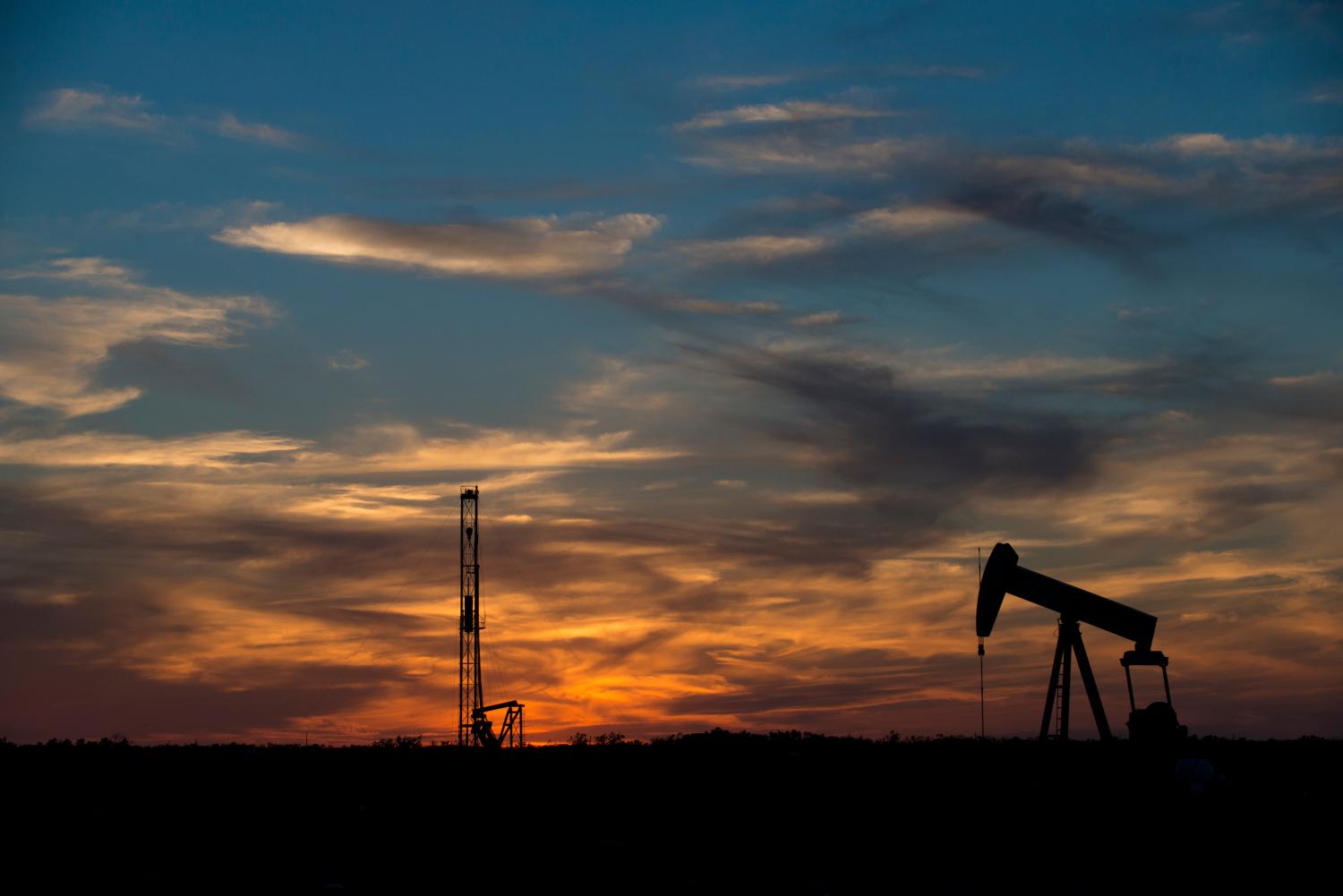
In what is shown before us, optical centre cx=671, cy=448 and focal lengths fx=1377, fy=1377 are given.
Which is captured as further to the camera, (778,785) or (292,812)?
(778,785)

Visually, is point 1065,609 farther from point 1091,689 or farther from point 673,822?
point 673,822

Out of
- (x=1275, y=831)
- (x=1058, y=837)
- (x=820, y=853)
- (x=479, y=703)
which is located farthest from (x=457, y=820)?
(x=479, y=703)

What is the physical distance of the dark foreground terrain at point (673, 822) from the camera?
17859 mm

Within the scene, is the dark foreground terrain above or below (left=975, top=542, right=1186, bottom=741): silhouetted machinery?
below

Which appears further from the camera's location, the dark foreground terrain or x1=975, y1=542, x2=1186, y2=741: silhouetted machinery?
x1=975, y1=542, x2=1186, y2=741: silhouetted machinery

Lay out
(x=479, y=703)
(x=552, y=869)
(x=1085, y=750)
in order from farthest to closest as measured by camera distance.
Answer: (x=479, y=703), (x=1085, y=750), (x=552, y=869)

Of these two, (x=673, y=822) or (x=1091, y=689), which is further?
(x=1091, y=689)

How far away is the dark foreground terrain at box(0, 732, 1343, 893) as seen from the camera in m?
17.9

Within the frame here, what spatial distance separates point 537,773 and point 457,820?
6342 millimetres

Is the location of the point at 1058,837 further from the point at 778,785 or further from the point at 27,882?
the point at 27,882

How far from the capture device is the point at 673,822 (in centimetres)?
2222

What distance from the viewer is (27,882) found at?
16.4m

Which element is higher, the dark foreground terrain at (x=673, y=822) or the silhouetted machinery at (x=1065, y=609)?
the silhouetted machinery at (x=1065, y=609)

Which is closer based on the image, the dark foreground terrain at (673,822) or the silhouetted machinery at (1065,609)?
the dark foreground terrain at (673,822)
